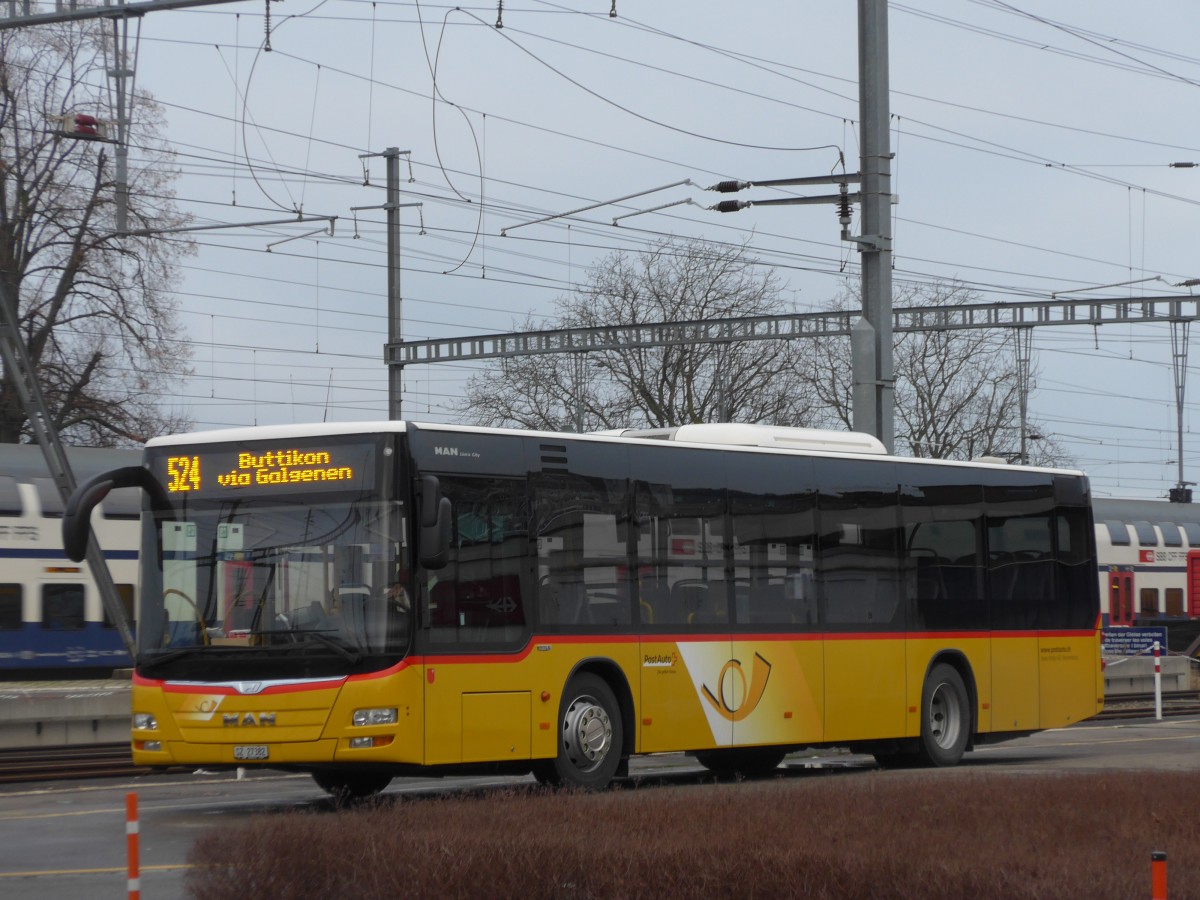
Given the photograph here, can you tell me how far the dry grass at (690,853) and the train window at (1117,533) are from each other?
42.2m

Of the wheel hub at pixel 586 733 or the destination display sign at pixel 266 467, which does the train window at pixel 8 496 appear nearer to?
the destination display sign at pixel 266 467

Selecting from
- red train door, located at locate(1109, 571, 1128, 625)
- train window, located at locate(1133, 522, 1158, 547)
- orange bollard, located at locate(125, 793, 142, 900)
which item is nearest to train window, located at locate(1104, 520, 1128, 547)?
train window, located at locate(1133, 522, 1158, 547)

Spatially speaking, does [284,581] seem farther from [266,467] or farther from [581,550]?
[581,550]

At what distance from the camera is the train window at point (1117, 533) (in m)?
51.7

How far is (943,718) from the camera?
19.8 metres

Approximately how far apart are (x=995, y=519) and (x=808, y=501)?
3111 mm

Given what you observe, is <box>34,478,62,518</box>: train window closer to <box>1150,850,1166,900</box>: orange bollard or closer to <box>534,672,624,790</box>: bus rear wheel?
<box>534,672,624,790</box>: bus rear wheel

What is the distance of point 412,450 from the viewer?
14.6 m

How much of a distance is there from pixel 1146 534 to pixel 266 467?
4247cm

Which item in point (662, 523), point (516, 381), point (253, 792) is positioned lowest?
point (253, 792)

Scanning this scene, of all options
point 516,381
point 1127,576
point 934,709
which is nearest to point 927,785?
point 934,709

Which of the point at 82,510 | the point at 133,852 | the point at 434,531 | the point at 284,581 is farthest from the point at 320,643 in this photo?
the point at 133,852

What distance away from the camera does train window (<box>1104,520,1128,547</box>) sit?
51.7 meters

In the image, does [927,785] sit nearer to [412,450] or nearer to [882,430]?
[412,450]
